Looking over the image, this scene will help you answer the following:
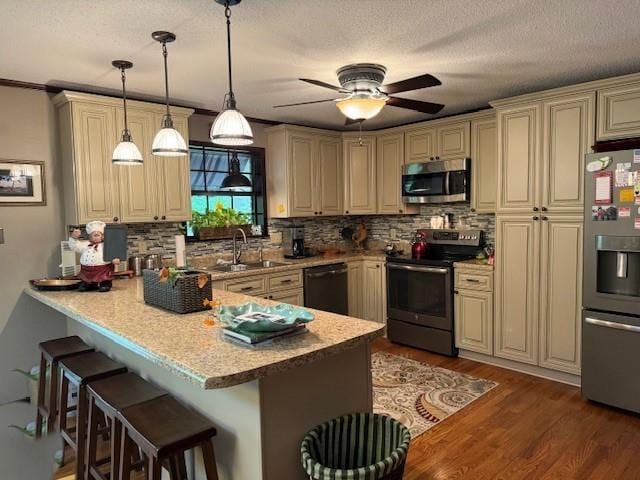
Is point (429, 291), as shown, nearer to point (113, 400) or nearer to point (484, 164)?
point (484, 164)

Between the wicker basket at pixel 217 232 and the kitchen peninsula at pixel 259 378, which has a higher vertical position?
the wicker basket at pixel 217 232

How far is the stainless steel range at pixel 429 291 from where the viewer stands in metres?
4.11

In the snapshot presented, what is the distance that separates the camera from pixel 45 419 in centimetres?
276

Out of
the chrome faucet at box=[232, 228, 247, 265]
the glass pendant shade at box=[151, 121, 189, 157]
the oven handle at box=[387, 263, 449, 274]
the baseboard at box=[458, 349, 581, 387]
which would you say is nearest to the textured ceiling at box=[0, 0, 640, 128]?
the glass pendant shade at box=[151, 121, 189, 157]

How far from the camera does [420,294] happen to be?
4285 mm

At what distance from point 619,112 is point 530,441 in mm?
2261

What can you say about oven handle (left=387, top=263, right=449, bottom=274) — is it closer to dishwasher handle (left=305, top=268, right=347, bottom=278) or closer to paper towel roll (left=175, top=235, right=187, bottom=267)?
dishwasher handle (left=305, top=268, right=347, bottom=278)

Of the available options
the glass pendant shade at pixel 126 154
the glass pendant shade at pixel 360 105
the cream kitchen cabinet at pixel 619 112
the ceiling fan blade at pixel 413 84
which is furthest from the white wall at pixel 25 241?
the cream kitchen cabinet at pixel 619 112

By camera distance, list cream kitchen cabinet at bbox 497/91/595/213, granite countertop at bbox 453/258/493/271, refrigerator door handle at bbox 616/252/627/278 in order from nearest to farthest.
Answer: refrigerator door handle at bbox 616/252/627/278, cream kitchen cabinet at bbox 497/91/595/213, granite countertop at bbox 453/258/493/271

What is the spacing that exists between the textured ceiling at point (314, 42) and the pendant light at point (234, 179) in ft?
2.97

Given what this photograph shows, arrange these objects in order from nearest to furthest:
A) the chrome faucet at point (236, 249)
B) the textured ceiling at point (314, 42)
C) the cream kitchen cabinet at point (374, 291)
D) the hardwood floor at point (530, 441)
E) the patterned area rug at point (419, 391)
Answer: the textured ceiling at point (314, 42)
the hardwood floor at point (530, 441)
the patterned area rug at point (419, 391)
the chrome faucet at point (236, 249)
the cream kitchen cabinet at point (374, 291)

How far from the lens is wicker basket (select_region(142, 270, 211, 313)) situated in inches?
87.7

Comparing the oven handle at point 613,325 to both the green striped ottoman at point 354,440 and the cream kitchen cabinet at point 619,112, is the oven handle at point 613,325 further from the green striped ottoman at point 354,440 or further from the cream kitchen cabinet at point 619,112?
the green striped ottoman at point 354,440

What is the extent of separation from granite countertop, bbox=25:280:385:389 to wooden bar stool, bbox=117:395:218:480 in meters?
0.26
